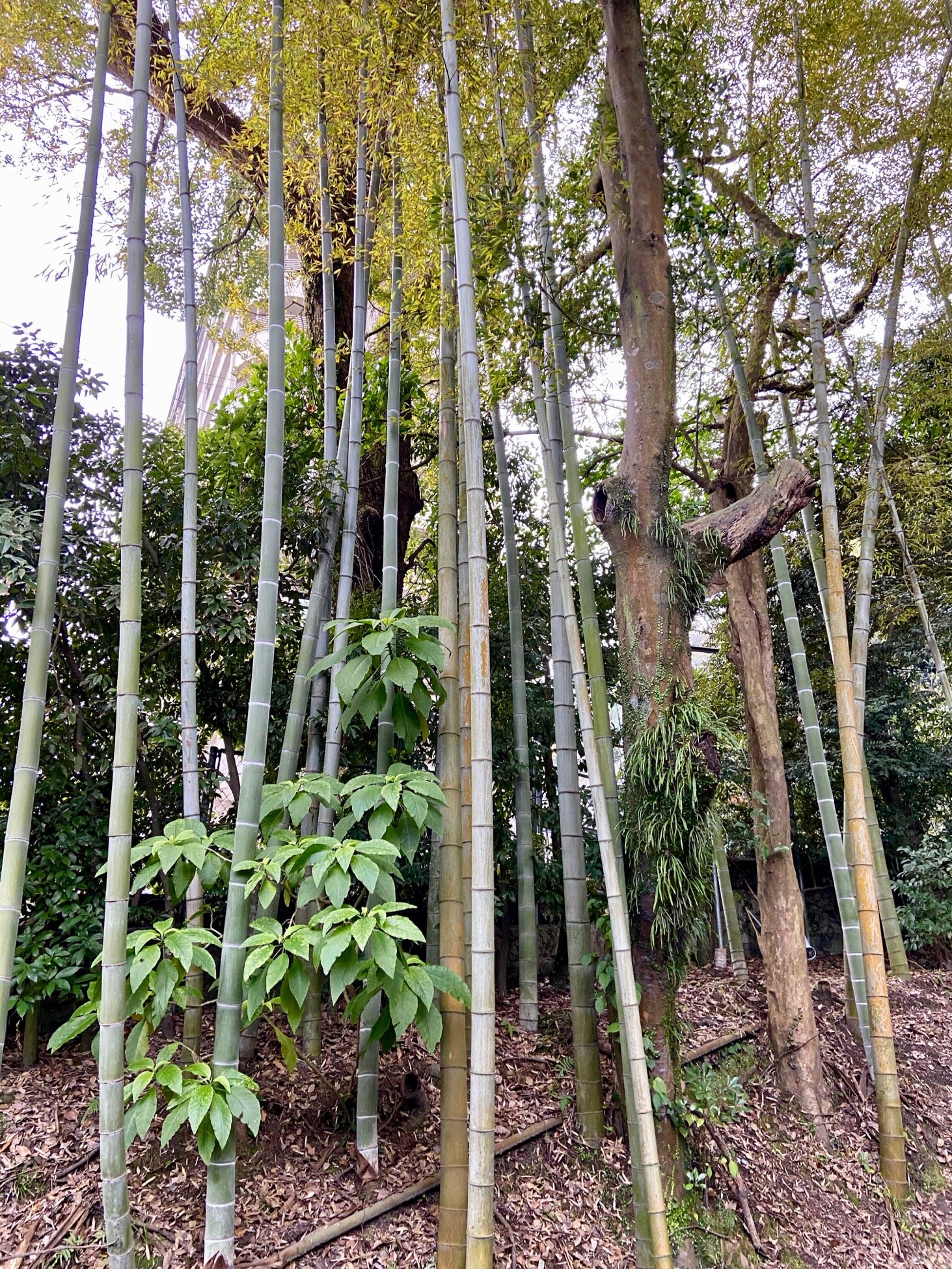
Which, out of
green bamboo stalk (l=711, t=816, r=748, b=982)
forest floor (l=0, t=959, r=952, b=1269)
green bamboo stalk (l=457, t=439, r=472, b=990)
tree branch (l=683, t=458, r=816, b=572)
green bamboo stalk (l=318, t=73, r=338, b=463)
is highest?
green bamboo stalk (l=318, t=73, r=338, b=463)

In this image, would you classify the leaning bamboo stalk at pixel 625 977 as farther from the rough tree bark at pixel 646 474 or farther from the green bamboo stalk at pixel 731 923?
the green bamboo stalk at pixel 731 923

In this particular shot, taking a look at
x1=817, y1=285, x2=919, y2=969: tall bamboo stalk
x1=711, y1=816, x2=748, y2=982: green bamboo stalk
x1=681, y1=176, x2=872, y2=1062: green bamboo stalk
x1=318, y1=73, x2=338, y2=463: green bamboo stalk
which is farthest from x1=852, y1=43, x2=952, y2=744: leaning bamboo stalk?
x1=318, y1=73, x2=338, y2=463: green bamboo stalk

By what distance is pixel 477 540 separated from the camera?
227cm

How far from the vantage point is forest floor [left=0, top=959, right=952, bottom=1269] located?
2.22 meters

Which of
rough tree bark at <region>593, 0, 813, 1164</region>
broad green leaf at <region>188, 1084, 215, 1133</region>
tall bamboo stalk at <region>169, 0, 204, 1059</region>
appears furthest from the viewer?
rough tree bark at <region>593, 0, 813, 1164</region>

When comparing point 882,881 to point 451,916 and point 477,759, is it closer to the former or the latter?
point 451,916

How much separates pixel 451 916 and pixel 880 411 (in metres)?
3.91

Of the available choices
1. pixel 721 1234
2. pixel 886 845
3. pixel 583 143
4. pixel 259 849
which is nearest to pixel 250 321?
pixel 583 143

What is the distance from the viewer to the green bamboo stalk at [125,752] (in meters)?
1.89

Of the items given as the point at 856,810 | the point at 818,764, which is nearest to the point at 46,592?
the point at 856,810

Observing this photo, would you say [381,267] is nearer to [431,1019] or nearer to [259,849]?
[259,849]

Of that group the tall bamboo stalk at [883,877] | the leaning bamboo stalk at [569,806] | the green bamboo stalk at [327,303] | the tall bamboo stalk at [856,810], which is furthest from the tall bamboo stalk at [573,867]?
the tall bamboo stalk at [883,877]

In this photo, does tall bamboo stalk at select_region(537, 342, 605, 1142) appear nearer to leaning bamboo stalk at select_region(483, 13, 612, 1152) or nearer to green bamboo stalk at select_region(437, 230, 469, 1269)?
leaning bamboo stalk at select_region(483, 13, 612, 1152)

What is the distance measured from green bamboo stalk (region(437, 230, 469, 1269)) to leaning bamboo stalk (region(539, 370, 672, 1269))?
1.27 ft
